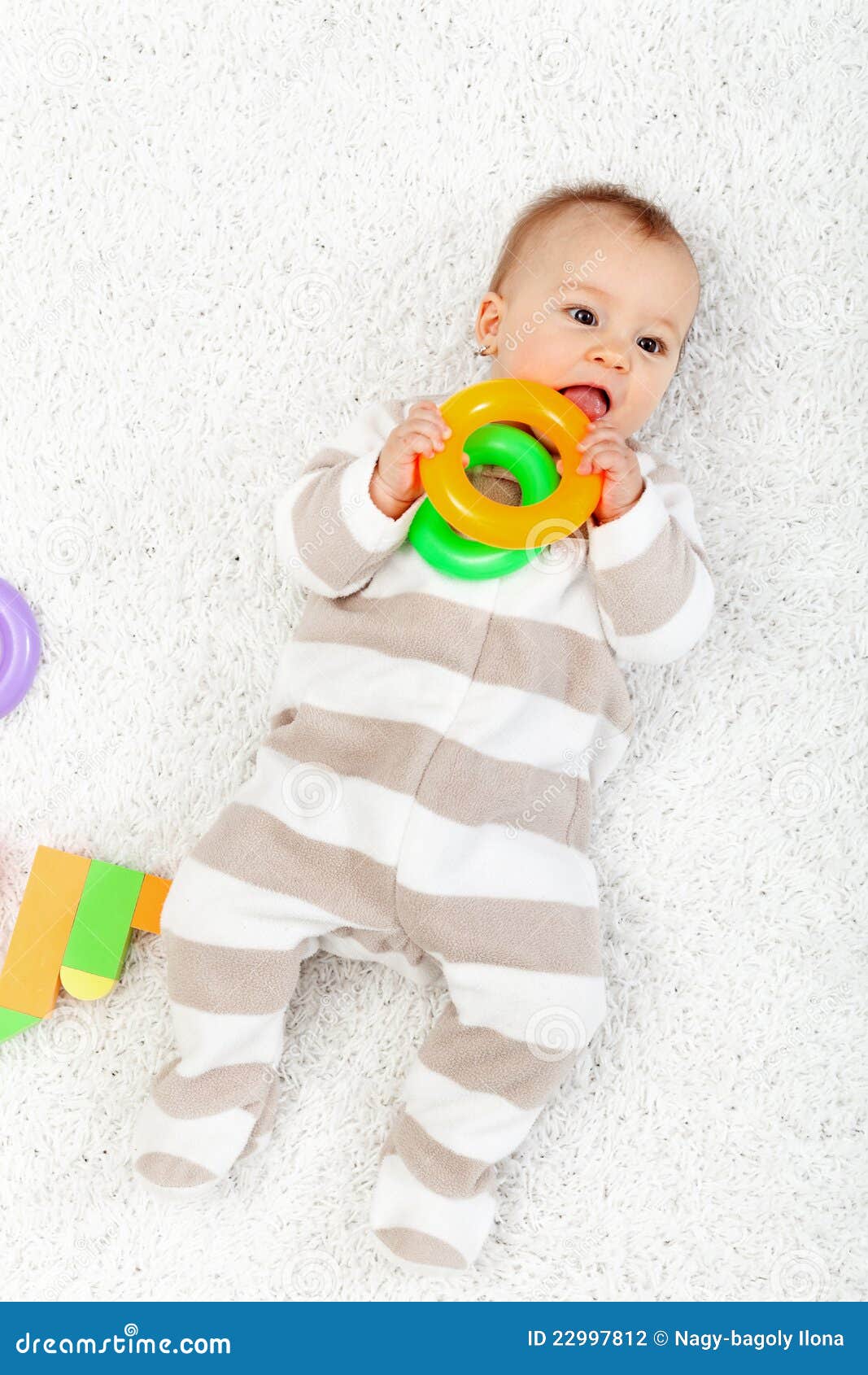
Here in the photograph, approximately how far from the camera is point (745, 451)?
145 cm

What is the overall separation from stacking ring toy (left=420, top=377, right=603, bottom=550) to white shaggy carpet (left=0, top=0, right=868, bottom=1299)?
0.23m

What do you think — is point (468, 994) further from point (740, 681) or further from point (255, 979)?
point (740, 681)

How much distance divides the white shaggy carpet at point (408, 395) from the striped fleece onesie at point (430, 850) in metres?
0.11

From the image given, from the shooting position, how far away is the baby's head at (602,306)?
127 cm

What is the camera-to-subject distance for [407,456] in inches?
48.3

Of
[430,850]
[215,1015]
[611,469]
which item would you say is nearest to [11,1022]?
[215,1015]

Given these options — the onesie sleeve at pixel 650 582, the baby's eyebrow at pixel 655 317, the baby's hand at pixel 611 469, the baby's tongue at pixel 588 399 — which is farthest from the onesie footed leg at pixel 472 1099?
the baby's eyebrow at pixel 655 317

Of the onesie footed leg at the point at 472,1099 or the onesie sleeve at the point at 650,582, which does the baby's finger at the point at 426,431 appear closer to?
the onesie sleeve at the point at 650,582

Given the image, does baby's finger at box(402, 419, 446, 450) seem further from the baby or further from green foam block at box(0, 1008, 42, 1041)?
green foam block at box(0, 1008, 42, 1041)

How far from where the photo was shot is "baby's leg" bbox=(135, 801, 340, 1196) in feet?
4.12

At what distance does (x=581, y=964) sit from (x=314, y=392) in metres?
0.73

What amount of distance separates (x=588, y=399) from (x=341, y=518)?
0.29 m

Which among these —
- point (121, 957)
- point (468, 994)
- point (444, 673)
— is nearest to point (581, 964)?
point (468, 994)
